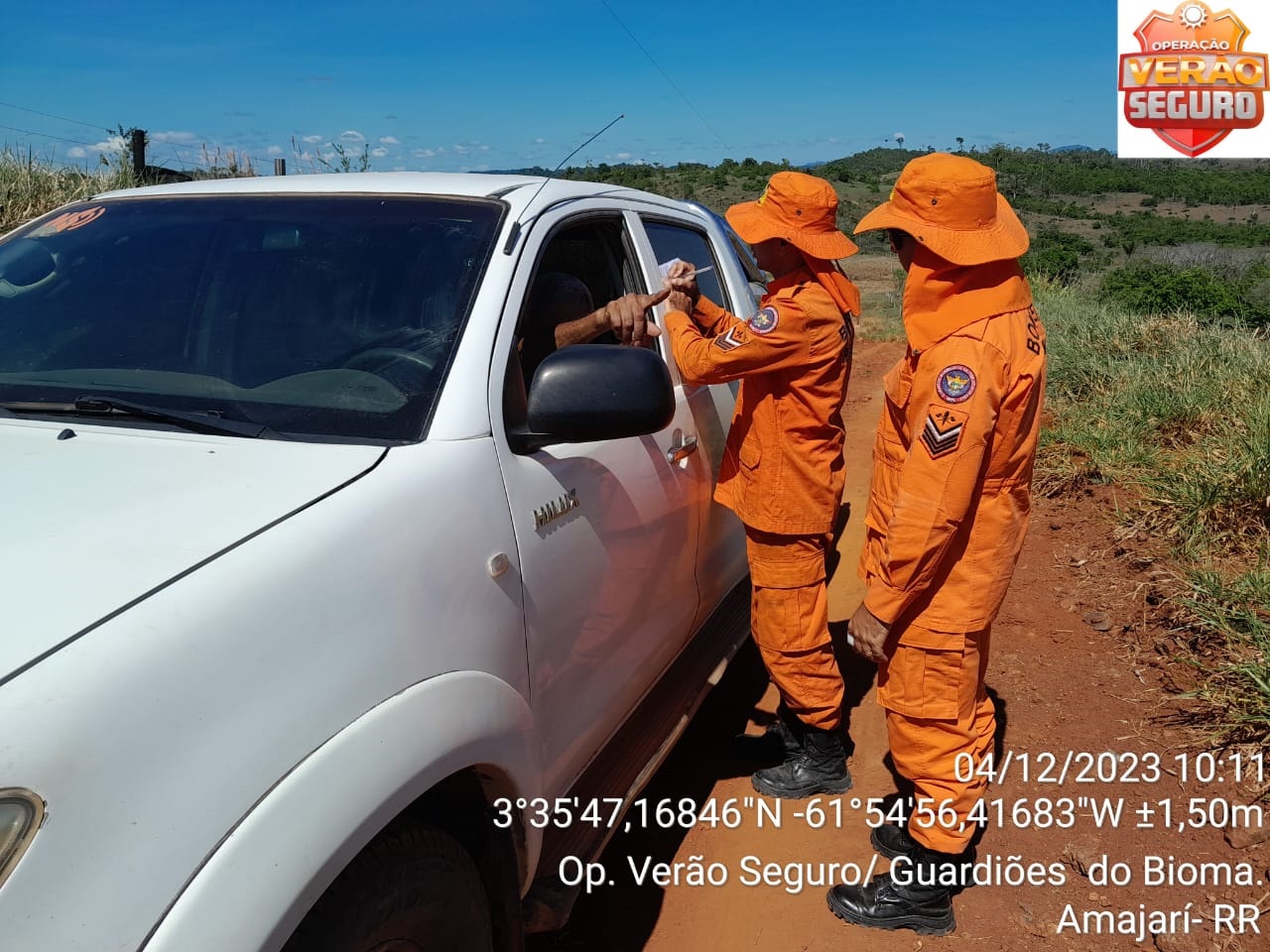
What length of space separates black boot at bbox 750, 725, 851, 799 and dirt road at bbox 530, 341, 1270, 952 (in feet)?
0.18

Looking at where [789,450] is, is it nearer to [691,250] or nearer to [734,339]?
[734,339]

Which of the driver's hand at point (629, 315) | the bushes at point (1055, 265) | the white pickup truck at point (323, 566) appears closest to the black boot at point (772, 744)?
the white pickup truck at point (323, 566)

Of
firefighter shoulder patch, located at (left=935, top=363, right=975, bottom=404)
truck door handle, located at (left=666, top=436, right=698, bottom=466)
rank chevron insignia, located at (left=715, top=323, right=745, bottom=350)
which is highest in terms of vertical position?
rank chevron insignia, located at (left=715, top=323, right=745, bottom=350)

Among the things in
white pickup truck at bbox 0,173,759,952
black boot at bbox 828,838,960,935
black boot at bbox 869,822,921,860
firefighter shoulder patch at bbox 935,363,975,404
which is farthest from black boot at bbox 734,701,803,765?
firefighter shoulder patch at bbox 935,363,975,404

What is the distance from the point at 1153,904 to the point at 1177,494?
9.12 feet

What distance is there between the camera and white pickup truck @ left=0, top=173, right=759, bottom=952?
1214mm

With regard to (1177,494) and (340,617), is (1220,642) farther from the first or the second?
(340,617)

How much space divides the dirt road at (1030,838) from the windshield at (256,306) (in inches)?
68.5

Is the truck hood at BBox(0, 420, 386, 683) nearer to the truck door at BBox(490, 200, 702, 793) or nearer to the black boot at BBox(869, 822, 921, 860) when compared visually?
the truck door at BBox(490, 200, 702, 793)

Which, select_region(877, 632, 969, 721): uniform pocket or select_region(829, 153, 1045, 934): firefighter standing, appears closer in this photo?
select_region(829, 153, 1045, 934): firefighter standing

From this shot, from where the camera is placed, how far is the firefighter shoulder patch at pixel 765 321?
298 cm

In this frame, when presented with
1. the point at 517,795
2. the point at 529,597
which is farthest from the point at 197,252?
the point at 517,795

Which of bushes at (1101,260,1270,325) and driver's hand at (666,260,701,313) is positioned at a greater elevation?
driver's hand at (666,260,701,313)

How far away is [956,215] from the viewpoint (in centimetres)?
244
